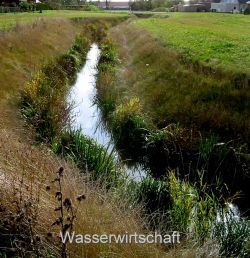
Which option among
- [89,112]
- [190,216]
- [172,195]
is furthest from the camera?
[89,112]

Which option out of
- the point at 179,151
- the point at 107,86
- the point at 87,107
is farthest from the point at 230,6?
the point at 179,151

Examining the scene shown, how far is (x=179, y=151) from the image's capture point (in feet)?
36.9

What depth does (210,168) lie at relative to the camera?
10539 mm

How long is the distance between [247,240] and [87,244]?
106 inches

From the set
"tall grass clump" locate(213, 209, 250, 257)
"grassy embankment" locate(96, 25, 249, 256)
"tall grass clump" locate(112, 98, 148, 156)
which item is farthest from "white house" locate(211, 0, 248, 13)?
"tall grass clump" locate(213, 209, 250, 257)

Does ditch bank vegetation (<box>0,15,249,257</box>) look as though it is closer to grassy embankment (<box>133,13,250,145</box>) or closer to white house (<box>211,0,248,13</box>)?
grassy embankment (<box>133,13,250,145</box>)

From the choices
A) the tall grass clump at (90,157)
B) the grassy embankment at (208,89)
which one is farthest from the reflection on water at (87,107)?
the grassy embankment at (208,89)

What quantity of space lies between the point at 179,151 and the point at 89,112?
5839mm

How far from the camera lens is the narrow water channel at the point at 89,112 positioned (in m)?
12.2

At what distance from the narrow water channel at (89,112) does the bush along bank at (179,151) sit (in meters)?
0.35

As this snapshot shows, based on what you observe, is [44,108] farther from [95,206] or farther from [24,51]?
[24,51]

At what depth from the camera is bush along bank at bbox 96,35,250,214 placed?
404 inches

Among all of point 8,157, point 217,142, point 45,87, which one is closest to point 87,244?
point 8,157

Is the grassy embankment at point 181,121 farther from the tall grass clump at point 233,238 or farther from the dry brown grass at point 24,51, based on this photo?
the dry brown grass at point 24,51
